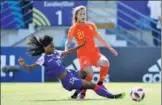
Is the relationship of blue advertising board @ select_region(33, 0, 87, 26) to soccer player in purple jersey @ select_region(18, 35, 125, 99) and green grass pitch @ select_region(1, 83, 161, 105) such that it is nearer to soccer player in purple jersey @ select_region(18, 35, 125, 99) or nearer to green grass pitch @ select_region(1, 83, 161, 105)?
green grass pitch @ select_region(1, 83, 161, 105)

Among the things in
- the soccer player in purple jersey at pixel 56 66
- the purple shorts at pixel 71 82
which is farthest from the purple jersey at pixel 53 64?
the purple shorts at pixel 71 82

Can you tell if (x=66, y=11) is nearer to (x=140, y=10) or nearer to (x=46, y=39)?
(x=140, y=10)

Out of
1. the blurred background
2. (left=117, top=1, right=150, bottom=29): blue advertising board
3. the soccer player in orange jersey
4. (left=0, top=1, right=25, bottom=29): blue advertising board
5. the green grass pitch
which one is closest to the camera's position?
the green grass pitch

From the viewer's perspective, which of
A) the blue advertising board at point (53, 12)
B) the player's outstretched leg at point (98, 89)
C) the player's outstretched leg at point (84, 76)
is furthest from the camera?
the blue advertising board at point (53, 12)

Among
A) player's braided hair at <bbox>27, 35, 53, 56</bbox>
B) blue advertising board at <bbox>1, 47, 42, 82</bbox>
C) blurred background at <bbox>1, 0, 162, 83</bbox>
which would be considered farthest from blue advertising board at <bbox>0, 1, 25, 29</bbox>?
player's braided hair at <bbox>27, 35, 53, 56</bbox>

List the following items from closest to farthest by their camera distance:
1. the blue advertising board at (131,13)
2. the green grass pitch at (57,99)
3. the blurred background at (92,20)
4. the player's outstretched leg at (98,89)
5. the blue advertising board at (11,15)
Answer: the green grass pitch at (57,99) < the player's outstretched leg at (98,89) < the blurred background at (92,20) < the blue advertising board at (11,15) < the blue advertising board at (131,13)

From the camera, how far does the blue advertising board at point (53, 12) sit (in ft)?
84.1

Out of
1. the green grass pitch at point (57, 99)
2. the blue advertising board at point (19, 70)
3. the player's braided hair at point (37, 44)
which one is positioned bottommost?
the blue advertising board at point (19, 70)

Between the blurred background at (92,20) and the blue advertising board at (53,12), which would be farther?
the blue advertising board at (53,12)

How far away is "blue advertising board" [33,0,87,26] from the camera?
25.6 m

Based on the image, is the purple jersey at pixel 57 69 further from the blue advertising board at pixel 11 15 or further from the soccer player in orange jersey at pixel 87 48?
the blue advertising board at pixel 11 15

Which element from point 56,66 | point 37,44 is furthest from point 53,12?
point 56,66

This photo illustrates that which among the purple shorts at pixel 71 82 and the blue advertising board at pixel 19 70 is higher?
the purple shorts at pixel 71 82

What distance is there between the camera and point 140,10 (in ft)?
85.7
